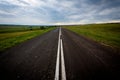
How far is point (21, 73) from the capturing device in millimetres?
3516

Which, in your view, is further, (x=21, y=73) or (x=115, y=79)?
(x=21, y=73)

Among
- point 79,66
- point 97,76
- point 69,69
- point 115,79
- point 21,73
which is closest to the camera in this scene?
point 115,79

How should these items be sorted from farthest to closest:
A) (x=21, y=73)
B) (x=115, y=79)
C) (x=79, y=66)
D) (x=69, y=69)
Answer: (x=79, y=66), (x=69, y=69), (x=21, y=73), (x=115, y=79)

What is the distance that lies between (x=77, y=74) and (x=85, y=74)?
31 cm

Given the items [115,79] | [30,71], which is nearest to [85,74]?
[115,79]

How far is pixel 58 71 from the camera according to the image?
359 cm

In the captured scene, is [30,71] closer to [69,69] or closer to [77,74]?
[69,69]

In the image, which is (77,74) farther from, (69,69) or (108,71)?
(108,71)

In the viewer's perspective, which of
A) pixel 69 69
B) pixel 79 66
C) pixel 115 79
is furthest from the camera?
pixel 79 66

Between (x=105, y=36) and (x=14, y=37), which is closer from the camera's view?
(x=105, y=36)

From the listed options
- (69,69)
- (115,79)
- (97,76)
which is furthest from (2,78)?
(115,79)

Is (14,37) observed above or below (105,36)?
below

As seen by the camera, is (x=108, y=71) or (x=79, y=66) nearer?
(x=108, y=71)

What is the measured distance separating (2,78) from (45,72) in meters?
1.57
